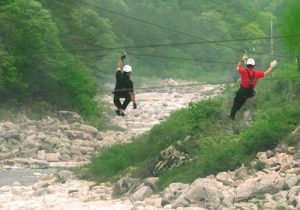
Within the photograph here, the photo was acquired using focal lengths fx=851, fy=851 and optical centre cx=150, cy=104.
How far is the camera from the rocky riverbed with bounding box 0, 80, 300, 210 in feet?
91.3

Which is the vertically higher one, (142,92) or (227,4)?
(227,4)

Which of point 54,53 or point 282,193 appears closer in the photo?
point 282,193

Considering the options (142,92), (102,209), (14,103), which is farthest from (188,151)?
(142,92)

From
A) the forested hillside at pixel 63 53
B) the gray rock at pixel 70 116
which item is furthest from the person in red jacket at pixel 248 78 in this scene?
the gray rock at pixel 70 116

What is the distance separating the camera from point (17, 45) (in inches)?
2253

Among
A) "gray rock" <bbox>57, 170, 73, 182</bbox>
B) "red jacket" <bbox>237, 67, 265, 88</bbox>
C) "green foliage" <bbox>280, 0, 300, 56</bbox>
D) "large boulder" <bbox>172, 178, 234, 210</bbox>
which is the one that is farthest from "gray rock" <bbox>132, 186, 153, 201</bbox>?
"green foliage" <bbox>280, 0, 300, 56</bbox>

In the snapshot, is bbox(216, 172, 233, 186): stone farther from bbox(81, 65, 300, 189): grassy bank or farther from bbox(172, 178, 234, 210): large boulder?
bbox(172, 178, 234, 210): large boulder

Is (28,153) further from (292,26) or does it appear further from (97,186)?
(292,26)

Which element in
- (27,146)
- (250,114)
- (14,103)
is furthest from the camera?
(14,103)

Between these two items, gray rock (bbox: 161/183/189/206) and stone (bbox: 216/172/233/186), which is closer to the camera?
gray rock (bbox: 161/183/189/206)

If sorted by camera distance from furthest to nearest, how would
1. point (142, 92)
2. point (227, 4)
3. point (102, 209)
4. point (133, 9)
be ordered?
point (227, 4)
point (133, 9)
point (142, 92)
point (102, 209)

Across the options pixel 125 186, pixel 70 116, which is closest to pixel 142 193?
pixel 125 186

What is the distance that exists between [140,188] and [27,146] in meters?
16.0

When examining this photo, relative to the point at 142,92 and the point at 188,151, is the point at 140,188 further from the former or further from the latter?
the point at 142,92
